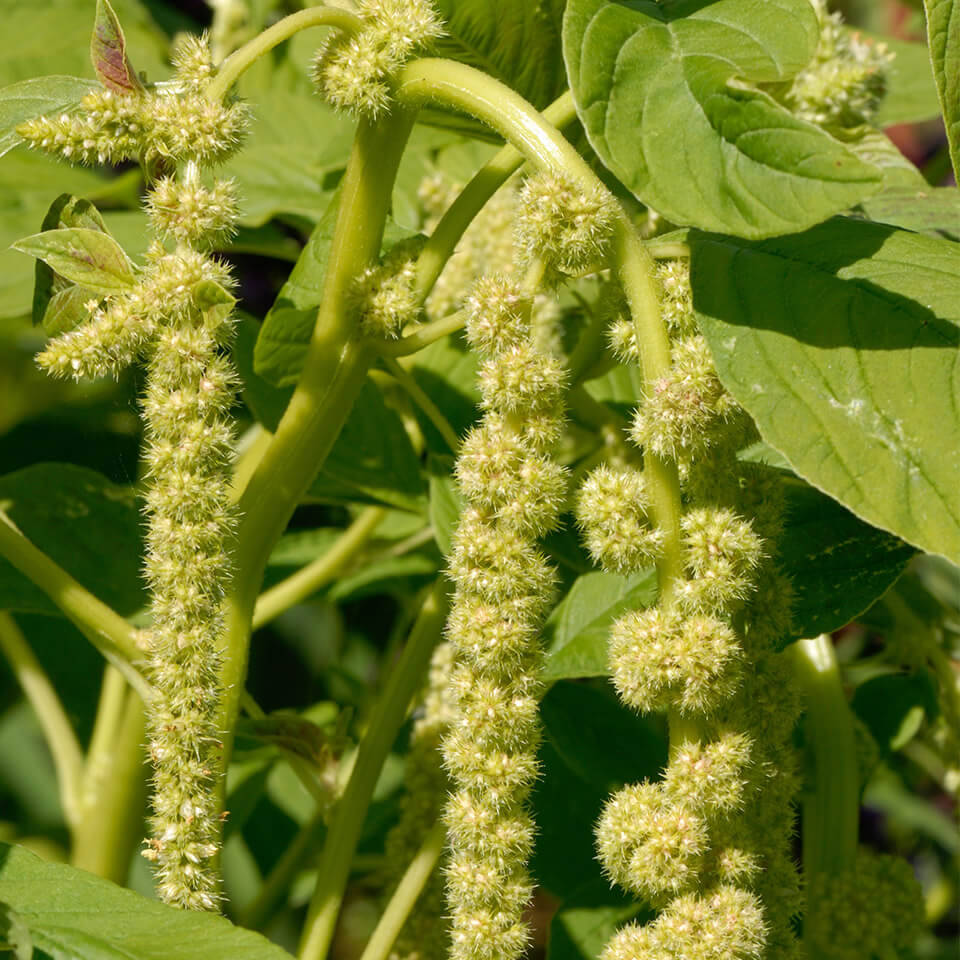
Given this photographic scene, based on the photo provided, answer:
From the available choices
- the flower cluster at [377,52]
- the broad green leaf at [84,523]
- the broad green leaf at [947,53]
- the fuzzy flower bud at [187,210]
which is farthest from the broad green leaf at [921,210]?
the broad green leaf at [84,523]

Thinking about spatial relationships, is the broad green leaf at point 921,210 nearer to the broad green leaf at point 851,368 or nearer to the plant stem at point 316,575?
the broad green leaf at point 851,368

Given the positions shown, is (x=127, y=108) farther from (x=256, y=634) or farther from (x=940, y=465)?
(x=256, y=634)

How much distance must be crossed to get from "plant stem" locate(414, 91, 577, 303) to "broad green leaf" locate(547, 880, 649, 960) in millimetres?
555

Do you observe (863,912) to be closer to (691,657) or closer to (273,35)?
(691,657)

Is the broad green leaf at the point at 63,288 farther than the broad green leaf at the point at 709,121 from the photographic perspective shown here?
Yes

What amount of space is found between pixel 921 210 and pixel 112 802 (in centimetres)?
92

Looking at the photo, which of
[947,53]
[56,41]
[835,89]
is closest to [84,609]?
[947,53]

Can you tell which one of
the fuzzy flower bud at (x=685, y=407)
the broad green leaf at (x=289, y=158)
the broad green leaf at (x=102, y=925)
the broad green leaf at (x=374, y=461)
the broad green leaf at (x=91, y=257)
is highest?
the broad green leaf at (x=289, y=158)

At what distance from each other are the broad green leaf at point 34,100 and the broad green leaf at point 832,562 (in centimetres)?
51

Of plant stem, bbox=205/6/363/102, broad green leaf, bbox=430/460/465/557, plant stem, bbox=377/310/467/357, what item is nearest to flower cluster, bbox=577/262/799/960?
plant stem, bbox=377/310/467/357

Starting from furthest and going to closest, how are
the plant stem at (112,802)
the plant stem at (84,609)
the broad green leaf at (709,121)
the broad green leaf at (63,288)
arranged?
the plant stem at (112,802) → the plant stem at (84,609) → the broad green leaf at (63,288) → the broad green leaf at (709,121)

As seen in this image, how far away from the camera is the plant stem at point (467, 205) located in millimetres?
821

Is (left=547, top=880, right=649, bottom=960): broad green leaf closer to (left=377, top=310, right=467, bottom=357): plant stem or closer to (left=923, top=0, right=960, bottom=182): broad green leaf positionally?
(left=377, top=310, right=467, bottom=357): plant stem

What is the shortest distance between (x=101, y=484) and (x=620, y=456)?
503 mm
